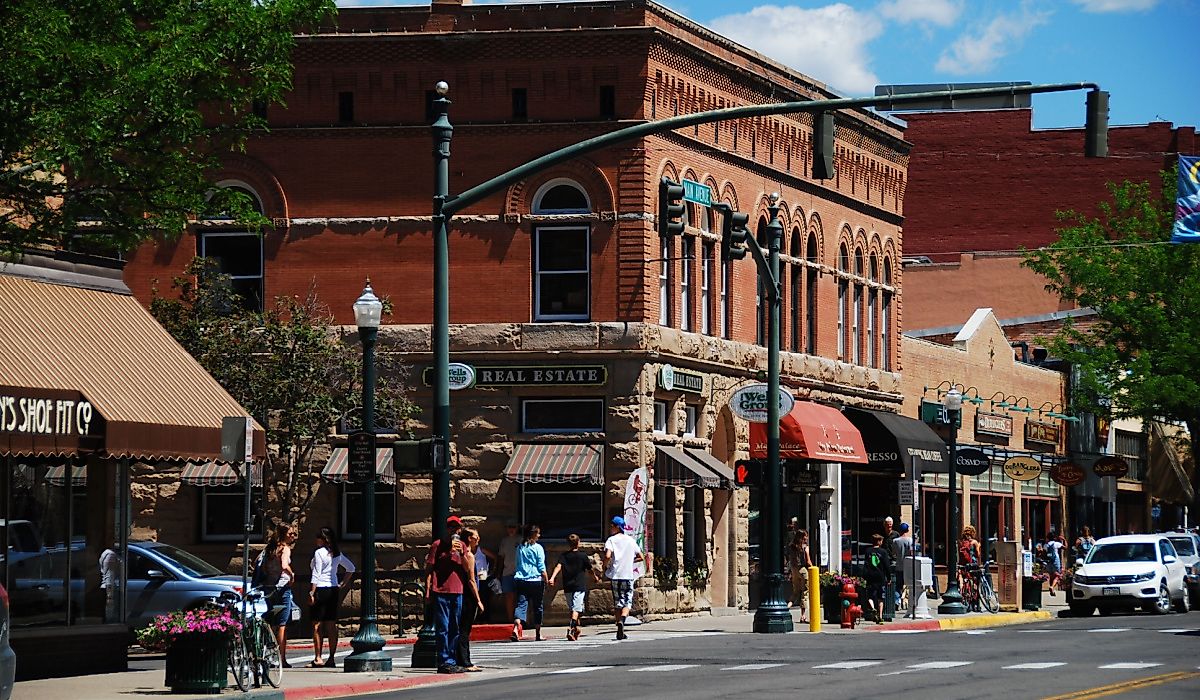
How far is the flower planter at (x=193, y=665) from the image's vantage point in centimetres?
2089

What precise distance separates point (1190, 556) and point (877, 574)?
11308mm

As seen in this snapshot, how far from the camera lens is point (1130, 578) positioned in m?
40.7

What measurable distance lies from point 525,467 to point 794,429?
684cm

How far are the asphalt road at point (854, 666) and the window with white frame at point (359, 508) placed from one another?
234 inches

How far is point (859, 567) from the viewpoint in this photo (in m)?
47.6

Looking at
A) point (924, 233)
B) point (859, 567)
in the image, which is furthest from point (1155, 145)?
point (859, 567)

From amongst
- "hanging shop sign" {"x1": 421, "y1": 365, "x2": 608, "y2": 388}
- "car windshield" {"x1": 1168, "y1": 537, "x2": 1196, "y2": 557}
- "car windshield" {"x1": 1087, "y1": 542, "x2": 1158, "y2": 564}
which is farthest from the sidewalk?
"car windshield" {"x1": 1168, "y1": 537, "x2": 1196, "y2": 557}

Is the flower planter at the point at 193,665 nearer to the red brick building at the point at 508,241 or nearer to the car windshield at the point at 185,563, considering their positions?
the car windshield at the point at 185,563

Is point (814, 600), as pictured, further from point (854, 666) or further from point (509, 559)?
point (854, 666)

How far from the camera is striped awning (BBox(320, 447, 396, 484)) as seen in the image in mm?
36281

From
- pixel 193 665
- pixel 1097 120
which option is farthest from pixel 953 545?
pixel 193 665

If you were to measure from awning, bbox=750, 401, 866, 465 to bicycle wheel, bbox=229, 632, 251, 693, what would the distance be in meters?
19.8

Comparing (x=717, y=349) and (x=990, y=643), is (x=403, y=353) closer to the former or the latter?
(x=717, y=349)

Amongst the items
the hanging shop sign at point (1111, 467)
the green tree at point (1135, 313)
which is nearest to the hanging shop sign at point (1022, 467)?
the green tree at point (1135, 313)
